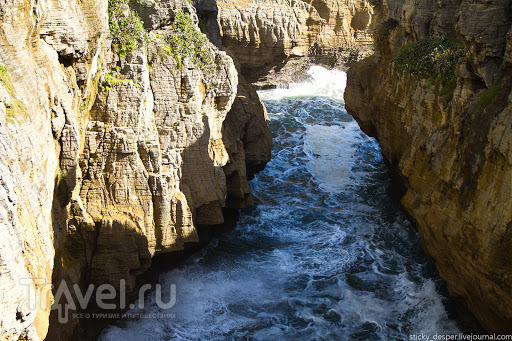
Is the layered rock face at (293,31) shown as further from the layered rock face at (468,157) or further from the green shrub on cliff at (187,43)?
the layered rock face at (468,157)

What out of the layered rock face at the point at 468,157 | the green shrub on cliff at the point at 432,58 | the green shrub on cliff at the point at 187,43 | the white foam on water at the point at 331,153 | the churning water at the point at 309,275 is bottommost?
the churning water at the point at 309,275

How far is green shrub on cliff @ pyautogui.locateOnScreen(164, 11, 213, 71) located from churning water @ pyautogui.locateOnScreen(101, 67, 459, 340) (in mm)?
5994

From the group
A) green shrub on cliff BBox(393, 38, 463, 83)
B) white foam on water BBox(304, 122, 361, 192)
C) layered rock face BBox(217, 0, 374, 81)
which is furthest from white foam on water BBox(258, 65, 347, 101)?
green shrub on cliff BBox(393, 38, 463, 83)

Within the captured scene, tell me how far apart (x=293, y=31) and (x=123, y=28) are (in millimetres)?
26221

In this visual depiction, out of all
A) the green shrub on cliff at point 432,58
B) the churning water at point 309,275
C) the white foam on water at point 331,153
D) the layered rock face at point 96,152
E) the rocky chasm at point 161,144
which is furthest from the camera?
the white foam on water at point 331,153

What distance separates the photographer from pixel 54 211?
10398 millimetres

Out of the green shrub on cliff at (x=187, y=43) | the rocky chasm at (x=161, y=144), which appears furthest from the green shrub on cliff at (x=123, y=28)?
the green shrub on cliff at (x=187, y=43)

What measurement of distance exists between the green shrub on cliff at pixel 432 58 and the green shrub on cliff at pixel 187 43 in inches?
258

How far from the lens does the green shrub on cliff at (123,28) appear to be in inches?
524

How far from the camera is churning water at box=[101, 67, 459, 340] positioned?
13.1m

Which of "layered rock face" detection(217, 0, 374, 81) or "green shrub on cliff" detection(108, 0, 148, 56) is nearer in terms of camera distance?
"green shrub on cliff" detection(108, 0, 148, 56)

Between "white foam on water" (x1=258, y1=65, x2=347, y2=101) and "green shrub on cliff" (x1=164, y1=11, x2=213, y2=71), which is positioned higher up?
"green shrub on cliff" (x1=164, y1=11, x2=213, y2=71)

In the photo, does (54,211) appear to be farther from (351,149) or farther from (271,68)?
(271,68)

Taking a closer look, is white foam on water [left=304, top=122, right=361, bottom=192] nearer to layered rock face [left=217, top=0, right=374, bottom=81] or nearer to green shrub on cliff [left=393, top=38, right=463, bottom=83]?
green shrub on cliff [left=393, top=38, right=463, bottom=83]
